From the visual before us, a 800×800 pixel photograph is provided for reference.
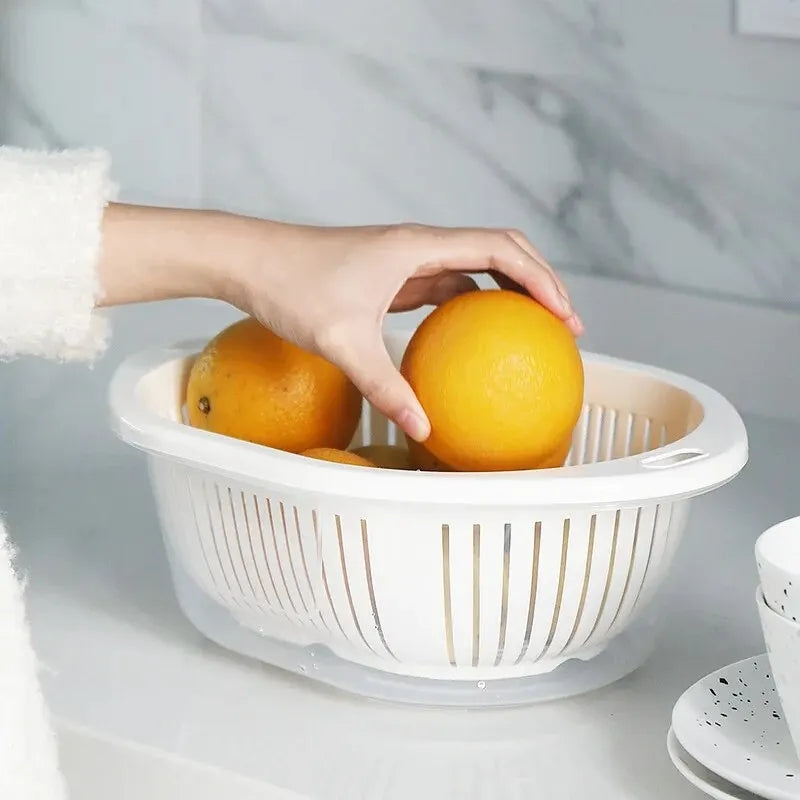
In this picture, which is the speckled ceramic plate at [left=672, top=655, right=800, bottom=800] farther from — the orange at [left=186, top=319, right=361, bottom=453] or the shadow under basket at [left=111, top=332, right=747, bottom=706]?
the orange at [left=186, top=319, right=361, bottom=453]

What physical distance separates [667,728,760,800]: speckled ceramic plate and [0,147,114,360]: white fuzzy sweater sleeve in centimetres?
35

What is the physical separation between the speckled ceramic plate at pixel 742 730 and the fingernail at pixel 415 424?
0.17 m

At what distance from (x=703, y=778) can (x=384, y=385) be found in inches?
8.8

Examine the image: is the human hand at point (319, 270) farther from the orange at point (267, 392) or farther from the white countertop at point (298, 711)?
the white countertop at point (298, 711)

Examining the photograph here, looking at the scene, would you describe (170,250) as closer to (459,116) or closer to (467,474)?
(467,474)

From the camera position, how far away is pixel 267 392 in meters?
0.70

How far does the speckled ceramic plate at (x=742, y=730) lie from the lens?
0.55 metres

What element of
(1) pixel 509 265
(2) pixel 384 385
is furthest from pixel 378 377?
(1) pixel 509 265

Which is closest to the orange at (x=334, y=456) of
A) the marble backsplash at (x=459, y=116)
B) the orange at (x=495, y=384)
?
the orange at (x=495, y=384)

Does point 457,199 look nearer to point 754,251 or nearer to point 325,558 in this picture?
point 754,251

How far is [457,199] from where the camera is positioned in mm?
1156

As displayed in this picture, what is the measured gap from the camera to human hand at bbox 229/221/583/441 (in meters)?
0.64

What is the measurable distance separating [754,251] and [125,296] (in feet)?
1.76

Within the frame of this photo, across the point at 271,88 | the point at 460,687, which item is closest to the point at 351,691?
the point at 460,687
